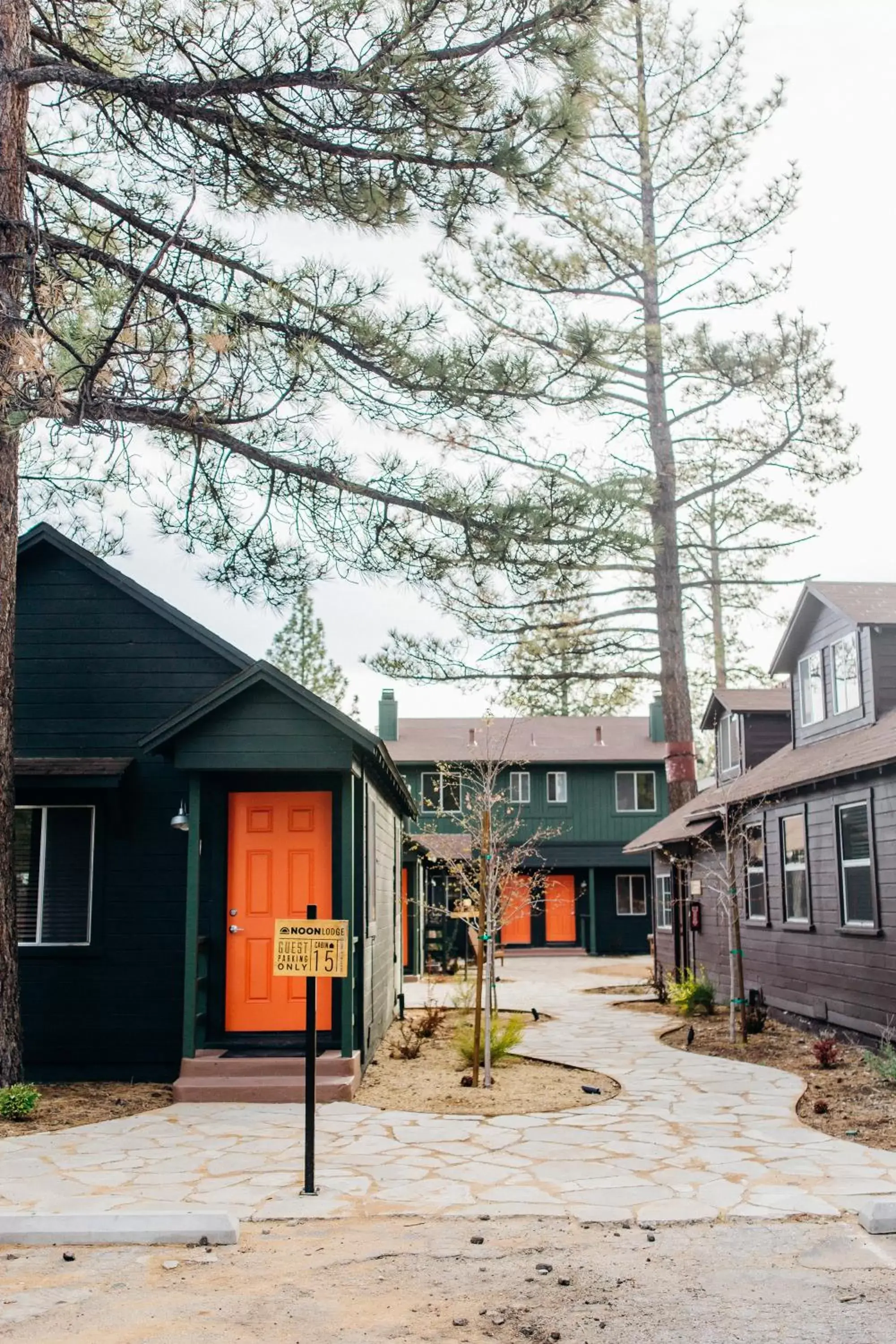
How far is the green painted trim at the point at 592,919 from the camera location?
3023cm

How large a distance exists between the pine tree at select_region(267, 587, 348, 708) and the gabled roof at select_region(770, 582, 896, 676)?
1086 inches

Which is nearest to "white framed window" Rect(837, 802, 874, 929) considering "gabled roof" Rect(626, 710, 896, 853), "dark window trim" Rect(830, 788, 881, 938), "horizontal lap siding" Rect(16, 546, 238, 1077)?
"dark window trim" Rect(830, 788, 881, 938)

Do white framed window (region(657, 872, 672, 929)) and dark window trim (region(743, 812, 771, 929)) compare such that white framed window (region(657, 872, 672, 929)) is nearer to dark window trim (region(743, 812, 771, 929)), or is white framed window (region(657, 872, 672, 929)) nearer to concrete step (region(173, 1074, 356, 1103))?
dark window trim (region(743, 812, 771, 929))

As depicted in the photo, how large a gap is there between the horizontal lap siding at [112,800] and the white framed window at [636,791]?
71.9ft

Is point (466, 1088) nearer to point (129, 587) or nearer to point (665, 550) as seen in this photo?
point (129, 587)

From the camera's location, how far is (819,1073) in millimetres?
10070

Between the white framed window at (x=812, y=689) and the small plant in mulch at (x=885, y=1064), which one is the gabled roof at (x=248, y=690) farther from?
the white framed window at (x=812, y=689)

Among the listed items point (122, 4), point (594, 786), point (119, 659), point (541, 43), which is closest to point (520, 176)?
point (541, 43)

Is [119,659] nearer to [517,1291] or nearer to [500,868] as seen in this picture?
[500,868]

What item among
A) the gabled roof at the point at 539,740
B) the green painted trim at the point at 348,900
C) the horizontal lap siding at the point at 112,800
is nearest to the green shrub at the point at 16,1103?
the horizontal lap siding at the point at 112,800

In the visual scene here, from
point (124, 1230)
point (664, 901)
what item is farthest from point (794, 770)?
point (124, 1230)

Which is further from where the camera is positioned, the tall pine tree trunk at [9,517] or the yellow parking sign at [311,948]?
the tall pine tree trunk at [9,517]

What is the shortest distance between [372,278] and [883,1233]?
7454mm

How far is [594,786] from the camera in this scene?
102ft
